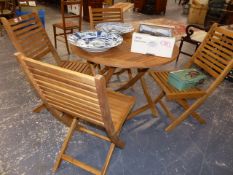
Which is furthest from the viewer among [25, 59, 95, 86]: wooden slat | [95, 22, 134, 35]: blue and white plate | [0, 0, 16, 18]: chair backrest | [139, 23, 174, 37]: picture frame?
[0, 0, 16, 18]: chair backrest

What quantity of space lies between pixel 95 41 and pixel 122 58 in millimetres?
258

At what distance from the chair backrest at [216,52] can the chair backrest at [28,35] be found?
1.44m

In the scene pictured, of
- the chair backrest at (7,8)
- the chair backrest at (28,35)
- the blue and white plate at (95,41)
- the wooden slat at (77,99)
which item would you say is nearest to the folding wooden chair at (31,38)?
the chair backrest at (28,35)

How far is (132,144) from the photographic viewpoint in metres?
1.78

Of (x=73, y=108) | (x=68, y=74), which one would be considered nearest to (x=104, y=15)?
(x=73, y=108)

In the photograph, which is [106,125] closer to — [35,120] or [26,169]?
[26,169]

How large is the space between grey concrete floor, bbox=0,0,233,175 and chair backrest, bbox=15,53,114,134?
2.07ft

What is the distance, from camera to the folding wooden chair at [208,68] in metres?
1.66

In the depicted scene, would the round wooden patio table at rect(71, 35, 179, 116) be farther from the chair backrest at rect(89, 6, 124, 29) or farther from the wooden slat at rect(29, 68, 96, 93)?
the chair backrest at rect(89, 6, 124, 29)

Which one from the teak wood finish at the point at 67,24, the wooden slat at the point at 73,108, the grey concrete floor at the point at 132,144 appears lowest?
the grey concrete floor at the point at 132,144

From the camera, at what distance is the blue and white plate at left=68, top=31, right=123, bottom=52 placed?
4.81ft

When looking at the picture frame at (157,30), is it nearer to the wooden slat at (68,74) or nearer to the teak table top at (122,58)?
the teak table top at (122,58)

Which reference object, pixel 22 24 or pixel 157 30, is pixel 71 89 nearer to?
pixel 157 30

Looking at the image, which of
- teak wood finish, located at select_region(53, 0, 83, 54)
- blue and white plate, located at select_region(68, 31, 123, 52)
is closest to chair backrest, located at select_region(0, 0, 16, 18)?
teak wood finish, located at select_region(53, 0, 83, 54)
